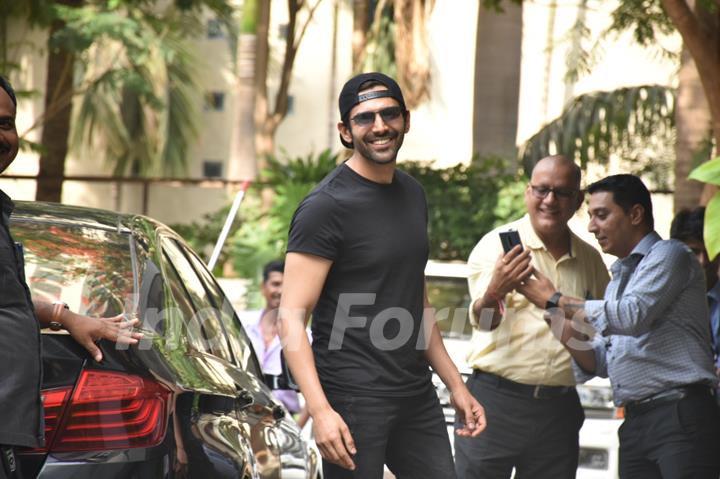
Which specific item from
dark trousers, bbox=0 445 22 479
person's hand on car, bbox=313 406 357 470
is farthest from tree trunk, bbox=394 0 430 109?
dark trousers, bbox=0 445 22 479

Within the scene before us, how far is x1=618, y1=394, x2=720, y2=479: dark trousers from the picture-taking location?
5.21 meters

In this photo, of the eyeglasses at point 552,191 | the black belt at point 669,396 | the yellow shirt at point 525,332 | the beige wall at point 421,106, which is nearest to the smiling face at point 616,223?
the eyeglasses at point 552,191

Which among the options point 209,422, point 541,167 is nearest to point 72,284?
point 209,422

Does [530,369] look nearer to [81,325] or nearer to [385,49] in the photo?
[81,325]

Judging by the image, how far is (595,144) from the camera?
13.9 m

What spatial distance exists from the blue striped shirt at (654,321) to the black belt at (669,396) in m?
0.02

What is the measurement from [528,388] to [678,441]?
67 cm

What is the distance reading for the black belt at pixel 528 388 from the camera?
18.4 feet

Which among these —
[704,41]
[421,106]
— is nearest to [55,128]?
[704,41]

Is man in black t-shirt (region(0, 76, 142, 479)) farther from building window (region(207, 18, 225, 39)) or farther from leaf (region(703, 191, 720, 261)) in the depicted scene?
building window (region(207, 18, 225, 39))

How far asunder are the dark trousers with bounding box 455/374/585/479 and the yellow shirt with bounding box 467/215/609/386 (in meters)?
0.10

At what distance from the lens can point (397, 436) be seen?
463 cm

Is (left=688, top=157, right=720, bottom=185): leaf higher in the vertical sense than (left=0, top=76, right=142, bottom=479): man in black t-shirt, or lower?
higher

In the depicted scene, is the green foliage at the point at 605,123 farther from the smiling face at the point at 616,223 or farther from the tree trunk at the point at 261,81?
the smiling face at the point at 616,223
